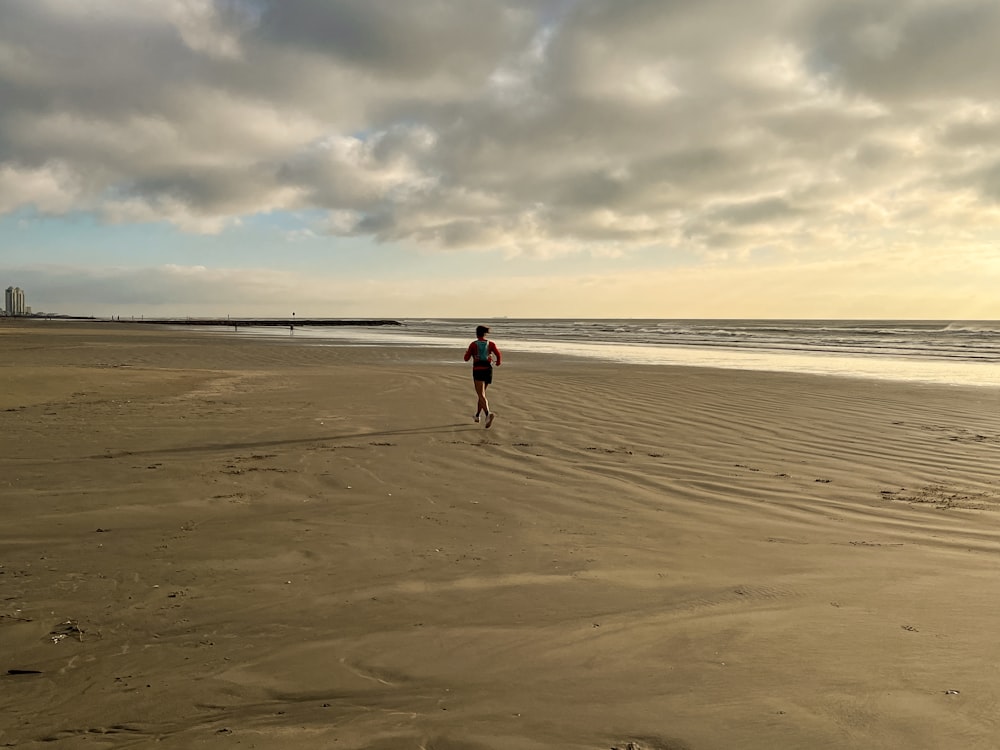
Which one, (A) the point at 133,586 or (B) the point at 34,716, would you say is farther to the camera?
(A) the point at 133,586

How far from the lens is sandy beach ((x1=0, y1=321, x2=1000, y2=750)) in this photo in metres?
3.02

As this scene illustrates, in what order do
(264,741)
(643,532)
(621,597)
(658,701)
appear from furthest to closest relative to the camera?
(643,532) < (621,597) < (658,701) < (264,741)

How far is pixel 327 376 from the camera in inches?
788

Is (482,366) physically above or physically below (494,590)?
above

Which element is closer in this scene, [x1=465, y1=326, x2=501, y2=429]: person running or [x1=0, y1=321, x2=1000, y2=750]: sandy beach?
[x1=0, y1=321, x2=1000, y2=750]: sandy beach

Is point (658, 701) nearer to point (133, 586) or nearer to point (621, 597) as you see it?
point (621, 597)

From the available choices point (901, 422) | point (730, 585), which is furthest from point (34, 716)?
point (901, 422)

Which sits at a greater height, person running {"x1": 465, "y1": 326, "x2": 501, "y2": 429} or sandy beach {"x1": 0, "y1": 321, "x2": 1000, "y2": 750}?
person running {"x1": 465, "y1": 326, "x2": 501, "y2": 429}

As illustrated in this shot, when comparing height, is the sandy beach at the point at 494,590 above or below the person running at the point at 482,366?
below

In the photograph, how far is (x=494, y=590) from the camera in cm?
453

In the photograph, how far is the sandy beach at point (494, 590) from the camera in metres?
3.02

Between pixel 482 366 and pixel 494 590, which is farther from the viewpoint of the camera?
pixel 482 366

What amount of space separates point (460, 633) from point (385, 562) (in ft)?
4.30

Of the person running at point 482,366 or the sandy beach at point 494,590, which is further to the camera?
the person running at point 482,366
